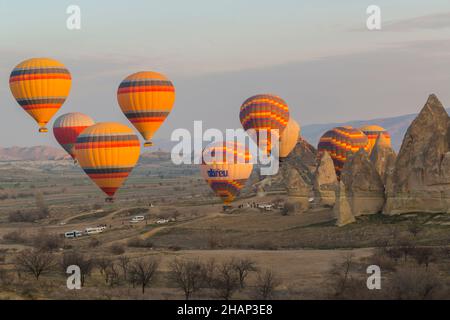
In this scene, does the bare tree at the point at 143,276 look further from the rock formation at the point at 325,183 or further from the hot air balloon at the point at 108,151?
the rock formation at the point at 325,183

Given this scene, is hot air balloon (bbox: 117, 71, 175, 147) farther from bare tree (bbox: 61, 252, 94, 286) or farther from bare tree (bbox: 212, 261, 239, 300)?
bare tree (bbox: 212, 261, 239, 300)

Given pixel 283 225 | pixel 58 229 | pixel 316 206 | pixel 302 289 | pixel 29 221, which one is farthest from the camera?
pixel 29 221

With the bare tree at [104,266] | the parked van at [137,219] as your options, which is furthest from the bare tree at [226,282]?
the parked van at [137,219]

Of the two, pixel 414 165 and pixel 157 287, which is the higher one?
pixel 414 165

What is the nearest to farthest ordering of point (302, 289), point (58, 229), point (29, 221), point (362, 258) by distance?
point (302, 289)
point (362, 258)
point (58, 229)
point (29, 221)

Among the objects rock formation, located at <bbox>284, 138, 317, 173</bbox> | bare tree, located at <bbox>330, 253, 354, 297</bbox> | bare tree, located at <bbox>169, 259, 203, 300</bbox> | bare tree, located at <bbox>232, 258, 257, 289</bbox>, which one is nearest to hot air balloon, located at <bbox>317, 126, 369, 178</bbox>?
rock formation, located at <bbox>284, 138, 317, 173</bbox>

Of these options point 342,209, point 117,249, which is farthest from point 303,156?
point 117,249

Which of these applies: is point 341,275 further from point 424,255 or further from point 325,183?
point 325,183

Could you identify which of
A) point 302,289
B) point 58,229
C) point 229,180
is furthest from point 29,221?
point 302,289
